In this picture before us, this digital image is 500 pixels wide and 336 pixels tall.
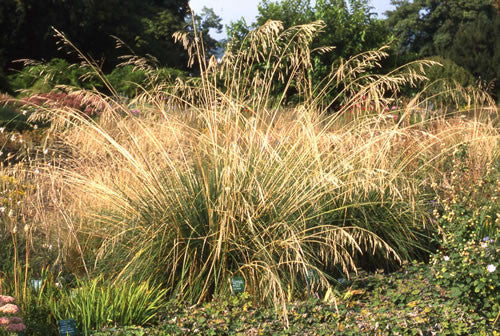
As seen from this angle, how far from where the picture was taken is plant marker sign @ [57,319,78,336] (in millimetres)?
3053

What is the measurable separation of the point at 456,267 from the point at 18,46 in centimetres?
2111

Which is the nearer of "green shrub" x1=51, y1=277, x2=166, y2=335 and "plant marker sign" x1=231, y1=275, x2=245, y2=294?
"green shrub" x1=51, y1=277, x2=166, y2=335

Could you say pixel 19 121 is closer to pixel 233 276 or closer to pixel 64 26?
pixel 233 276

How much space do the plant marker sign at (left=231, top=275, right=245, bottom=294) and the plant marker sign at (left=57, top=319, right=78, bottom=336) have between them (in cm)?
98

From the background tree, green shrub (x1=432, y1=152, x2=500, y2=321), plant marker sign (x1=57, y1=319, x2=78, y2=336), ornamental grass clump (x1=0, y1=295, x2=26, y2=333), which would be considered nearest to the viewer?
ornamental grass clump (x1=0, y1=295, x2=26, y2=333)

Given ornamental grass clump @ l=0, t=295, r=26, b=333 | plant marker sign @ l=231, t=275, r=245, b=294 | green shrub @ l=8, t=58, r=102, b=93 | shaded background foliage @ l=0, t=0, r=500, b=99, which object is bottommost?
plant marker sign @ l=231, t=275, r=245, b=294

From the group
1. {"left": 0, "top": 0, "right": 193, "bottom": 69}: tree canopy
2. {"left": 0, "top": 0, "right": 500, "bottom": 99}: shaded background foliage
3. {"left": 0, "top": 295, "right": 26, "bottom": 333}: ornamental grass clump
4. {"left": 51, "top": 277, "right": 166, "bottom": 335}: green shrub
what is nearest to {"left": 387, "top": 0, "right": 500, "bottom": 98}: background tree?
{"left": 0, "top": 0, "right": 500, "bottom": 99}: shaded background foliage

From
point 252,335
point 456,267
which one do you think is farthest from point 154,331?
point 456,267

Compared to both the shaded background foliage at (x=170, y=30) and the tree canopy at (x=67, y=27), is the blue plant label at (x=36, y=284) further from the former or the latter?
the tree canopy at (x=67, y=27)

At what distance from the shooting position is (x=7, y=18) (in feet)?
69.5

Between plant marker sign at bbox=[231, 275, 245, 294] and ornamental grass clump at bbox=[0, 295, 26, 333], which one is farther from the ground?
ornamental grass clump at bbox=[0, 295, 26, 333]

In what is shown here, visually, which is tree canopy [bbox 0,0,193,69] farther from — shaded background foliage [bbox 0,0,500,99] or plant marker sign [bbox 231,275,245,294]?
plant marker sign [bbox 231,275,245,294]

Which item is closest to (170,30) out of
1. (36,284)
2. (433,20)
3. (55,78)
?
(55,78)

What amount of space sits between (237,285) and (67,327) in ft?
3.43
